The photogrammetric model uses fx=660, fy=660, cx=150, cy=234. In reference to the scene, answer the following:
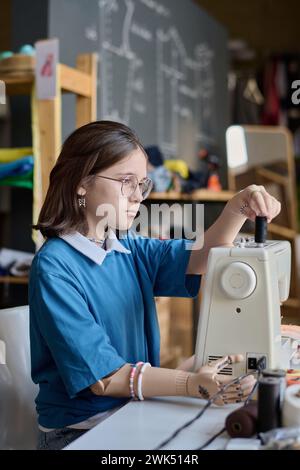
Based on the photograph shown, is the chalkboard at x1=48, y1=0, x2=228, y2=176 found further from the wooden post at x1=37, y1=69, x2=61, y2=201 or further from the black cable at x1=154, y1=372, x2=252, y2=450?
the black cable at x1=154, y1=372, x2=252, y2=450

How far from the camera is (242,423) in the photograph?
0.99 metres

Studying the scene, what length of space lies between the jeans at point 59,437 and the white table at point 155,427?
0.21 metres

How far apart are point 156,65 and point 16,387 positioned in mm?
3261

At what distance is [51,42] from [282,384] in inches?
77.4

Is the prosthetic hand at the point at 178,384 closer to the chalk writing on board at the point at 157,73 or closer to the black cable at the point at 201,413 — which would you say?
the black cable at the point at 201,413

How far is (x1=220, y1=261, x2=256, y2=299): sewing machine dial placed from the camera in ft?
4.03

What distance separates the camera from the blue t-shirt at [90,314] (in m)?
1.21

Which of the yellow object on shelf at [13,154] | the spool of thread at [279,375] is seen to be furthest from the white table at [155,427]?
the yellow object on shelf at [13,154]

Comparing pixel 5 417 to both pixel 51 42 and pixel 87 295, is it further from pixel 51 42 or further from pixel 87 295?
pixel 51 42

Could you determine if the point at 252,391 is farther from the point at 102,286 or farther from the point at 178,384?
the point at 102,286

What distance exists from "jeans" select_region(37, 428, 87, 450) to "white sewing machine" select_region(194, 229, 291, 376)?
0.29 meters

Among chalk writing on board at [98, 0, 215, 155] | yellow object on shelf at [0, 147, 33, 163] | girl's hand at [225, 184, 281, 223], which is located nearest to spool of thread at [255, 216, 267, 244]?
girl's hand at [225, 184, 281, 223]
